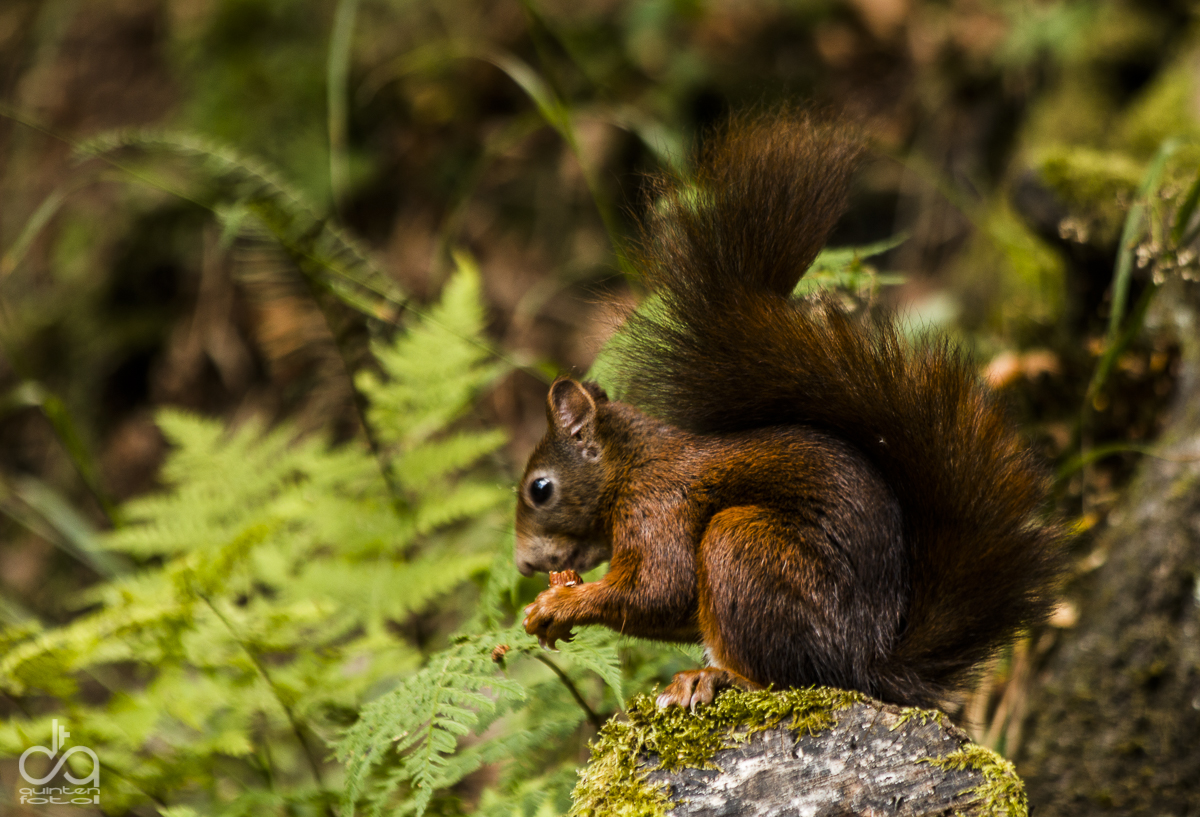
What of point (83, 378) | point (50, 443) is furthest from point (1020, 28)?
point (50, 443)

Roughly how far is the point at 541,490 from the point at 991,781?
995 millimetres

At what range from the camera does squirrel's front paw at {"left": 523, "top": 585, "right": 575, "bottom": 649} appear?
162 centimetres

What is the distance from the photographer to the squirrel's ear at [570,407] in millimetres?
1878

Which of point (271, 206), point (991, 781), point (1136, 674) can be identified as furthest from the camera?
point (271, 206)

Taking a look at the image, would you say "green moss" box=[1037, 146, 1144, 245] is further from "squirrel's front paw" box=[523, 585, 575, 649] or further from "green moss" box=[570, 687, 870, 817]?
"squirrel's front paw" box=[523, 585, 575, 649]

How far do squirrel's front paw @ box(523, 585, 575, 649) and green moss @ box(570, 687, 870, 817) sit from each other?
0.63ft

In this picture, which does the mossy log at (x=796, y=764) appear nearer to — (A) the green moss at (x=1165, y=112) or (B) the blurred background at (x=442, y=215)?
(B) the blurred background at (x=442, y=215)

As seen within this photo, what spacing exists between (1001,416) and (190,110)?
539cm

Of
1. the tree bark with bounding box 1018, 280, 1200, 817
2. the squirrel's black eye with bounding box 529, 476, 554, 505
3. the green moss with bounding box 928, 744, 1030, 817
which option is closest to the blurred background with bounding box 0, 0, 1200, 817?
the tree bark with bounding box 1018, 280, 1200, 817

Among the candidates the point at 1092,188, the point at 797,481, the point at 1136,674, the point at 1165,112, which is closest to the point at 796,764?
the point at 797,481

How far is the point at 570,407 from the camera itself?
1900 mm

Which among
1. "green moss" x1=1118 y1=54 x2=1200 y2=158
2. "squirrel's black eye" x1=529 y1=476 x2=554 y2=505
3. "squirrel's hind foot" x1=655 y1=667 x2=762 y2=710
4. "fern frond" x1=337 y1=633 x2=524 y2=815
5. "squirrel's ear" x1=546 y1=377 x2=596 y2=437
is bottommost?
"squirrel's hind foot" x1=655 y1=667 x2=762 y2=710

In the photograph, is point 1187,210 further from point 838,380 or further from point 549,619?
point 549,619

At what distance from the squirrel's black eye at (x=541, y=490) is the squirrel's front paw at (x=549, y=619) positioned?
0.29 metres
